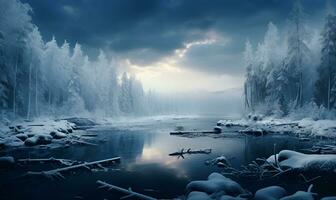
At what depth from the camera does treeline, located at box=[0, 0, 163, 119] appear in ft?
143

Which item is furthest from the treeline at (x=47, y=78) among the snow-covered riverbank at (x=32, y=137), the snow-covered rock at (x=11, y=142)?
the snow-covered rock at (x=11, y=142)

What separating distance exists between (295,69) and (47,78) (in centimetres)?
5407

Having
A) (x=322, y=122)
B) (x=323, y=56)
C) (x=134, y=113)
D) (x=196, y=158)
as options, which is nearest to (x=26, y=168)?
(x=196, y=158)

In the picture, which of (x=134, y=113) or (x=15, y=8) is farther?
(x=134, y=113)

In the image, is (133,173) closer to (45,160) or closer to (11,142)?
(45,160)

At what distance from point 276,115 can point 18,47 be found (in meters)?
48.6

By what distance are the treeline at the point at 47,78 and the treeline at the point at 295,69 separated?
41166 millimetres

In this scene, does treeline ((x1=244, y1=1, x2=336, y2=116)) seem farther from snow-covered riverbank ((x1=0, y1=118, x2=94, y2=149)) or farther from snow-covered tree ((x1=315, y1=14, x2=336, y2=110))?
snow-covered riverbank ((x1=0, y1=118, x2=94, y2=149))

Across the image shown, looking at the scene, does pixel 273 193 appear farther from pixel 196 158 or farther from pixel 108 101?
pixel 108 101

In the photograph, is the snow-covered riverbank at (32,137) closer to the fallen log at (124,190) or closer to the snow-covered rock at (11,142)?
the snow-covered rock at (11,142)

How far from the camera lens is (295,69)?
52.2 meters

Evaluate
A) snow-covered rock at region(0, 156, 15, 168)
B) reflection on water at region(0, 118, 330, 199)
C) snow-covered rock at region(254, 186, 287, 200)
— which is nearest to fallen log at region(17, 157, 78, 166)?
snow-covered rock at region(0, 156, 15, 168)

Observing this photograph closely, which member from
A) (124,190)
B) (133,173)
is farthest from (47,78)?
(124,190)

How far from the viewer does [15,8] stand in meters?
42.9
